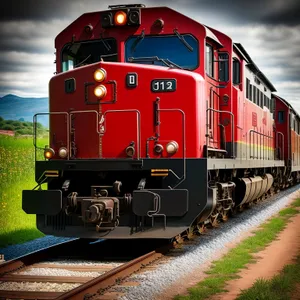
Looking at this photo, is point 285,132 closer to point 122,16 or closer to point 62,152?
point 122,16

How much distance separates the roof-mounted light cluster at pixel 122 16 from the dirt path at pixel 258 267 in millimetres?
3808

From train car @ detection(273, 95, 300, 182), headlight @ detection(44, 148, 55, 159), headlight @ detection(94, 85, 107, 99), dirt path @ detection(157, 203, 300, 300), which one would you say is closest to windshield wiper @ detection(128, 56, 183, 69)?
headlight @ detection(94, 85, 107, 99)

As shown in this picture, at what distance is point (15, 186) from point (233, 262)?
8.98 metres

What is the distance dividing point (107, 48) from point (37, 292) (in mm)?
4240

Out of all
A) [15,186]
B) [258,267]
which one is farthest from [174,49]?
[15,186]

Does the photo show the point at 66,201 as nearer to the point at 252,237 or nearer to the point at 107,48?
the point at 107,48

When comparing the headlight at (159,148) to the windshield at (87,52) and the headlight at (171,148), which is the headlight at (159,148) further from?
the windshield at (87,52)

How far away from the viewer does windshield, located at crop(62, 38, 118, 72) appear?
29.5 ft

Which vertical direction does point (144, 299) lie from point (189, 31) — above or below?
below

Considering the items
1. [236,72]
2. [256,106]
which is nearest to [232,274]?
[236,72]

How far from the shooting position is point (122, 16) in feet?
29.0

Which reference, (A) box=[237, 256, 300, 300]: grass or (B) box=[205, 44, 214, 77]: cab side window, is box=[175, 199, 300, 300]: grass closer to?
(A) box=[237, 256, 300, 300]: grass

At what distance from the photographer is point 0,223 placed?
39.0 ft

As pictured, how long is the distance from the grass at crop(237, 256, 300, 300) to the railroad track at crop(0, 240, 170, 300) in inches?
64.3
